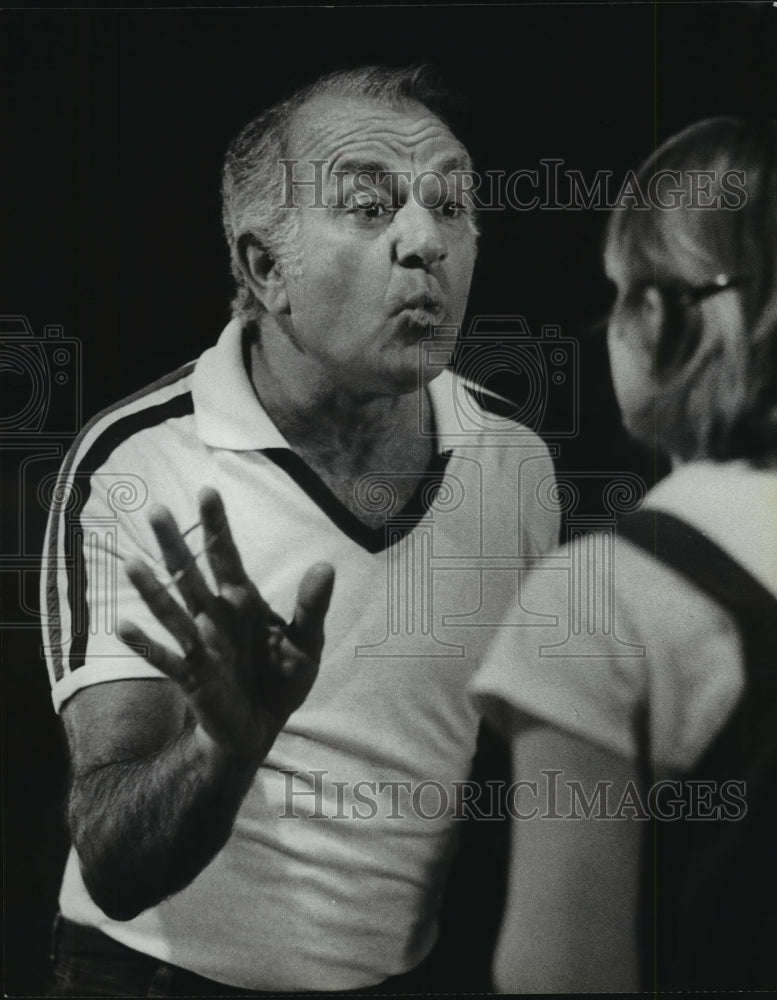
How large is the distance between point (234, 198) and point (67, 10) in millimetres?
590

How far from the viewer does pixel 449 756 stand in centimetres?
285

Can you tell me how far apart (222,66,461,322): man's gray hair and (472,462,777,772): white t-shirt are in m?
0.98

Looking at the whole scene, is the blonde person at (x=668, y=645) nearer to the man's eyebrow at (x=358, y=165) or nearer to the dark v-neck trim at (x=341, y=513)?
the dark v-neck trim at (x=341, y=513)

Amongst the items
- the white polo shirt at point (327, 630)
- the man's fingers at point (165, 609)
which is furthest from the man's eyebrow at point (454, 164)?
the man's fingers at point (165, 609)

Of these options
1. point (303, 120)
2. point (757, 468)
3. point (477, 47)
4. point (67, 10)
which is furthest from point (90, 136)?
point (757, 468)

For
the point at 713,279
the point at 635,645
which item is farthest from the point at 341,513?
the point at 713,279

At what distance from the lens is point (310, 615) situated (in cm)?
282

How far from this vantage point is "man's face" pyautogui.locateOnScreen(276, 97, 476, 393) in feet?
9.15

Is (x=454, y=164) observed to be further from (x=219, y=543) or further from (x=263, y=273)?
(x=219, y=543)

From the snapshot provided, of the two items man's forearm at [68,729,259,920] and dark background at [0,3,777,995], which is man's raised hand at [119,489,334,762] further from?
dark background at [0,3,777,995]

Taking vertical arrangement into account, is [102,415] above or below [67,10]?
below

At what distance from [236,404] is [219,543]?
320 mm

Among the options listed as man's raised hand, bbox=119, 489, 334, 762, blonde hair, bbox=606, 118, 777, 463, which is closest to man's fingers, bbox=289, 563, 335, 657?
man's raised hand, bbox=119, 489, 334, 762

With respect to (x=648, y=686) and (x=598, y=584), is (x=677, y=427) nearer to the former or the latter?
(x=598, y=584)
